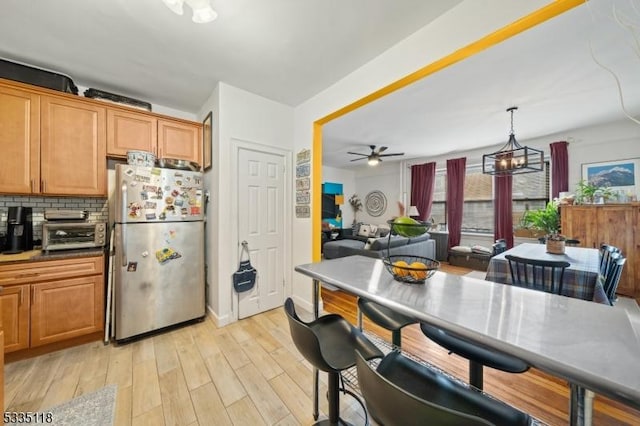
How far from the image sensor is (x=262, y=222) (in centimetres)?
282

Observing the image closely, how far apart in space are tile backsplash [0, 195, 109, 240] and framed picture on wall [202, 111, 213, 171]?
1153mm

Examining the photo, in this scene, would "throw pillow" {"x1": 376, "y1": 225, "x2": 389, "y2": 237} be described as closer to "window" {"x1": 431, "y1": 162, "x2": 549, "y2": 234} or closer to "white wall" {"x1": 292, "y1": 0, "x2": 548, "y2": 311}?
"window" {"x1": 431, "y1": 162, "x2": 549, "y2": 234}

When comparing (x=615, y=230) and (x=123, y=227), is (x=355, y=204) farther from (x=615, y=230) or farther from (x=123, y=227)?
(x=123, y=227)

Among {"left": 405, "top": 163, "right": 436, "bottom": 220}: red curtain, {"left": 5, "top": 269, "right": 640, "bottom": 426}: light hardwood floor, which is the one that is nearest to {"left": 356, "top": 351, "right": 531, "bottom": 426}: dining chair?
{"left": 5, "top": 269, "right": 640, "bottom": 426}: light hardwood floor

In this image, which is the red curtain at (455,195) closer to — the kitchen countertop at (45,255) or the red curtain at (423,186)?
the red curtain at (423,186)

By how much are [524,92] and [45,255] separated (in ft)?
16.6

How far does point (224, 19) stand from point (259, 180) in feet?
4.90

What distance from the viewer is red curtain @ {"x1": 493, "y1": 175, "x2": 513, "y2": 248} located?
15.9 ft

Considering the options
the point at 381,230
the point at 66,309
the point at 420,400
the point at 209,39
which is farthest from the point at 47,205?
the point at 381,230

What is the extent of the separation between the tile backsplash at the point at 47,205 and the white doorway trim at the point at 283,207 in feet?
4.75

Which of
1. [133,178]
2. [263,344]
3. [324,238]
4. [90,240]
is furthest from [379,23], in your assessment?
[324,238]

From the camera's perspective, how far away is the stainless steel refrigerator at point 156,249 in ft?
6.99

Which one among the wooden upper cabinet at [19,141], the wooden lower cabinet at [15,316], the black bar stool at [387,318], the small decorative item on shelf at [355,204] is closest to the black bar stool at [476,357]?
the black bar stool at [387,318]

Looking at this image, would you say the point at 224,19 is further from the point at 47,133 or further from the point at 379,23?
the point at 47,133
